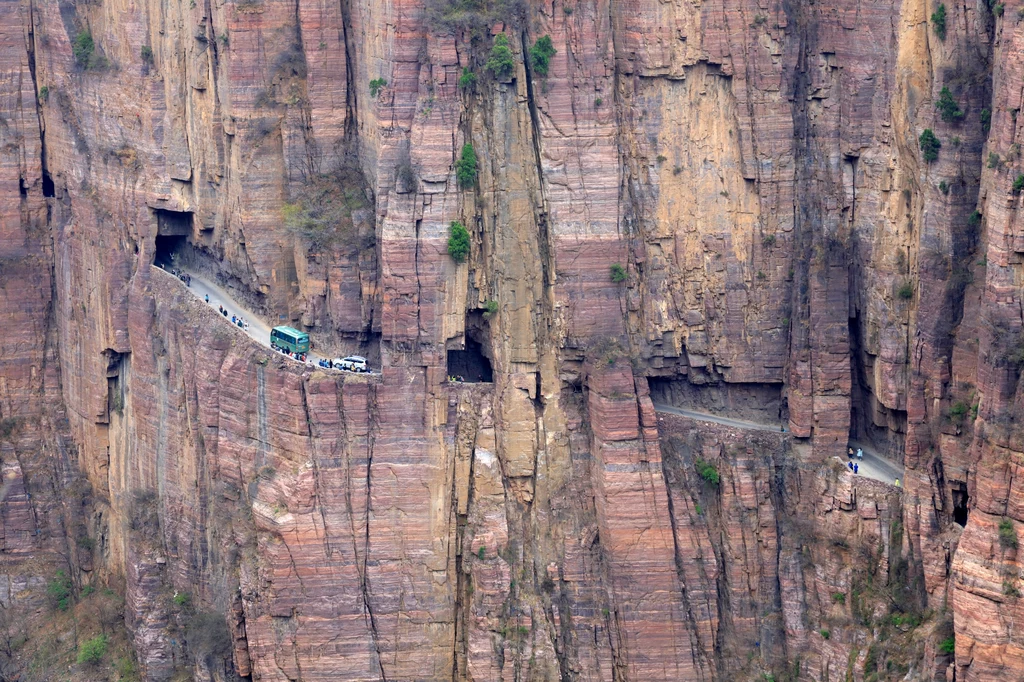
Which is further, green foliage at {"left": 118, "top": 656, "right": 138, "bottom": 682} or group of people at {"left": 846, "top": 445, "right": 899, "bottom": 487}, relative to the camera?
green foliage at {"left": 118, "top": 656, "right": 138, "bottom": 682}

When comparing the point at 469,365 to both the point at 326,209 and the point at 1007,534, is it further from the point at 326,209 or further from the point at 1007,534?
the point at 1007,534

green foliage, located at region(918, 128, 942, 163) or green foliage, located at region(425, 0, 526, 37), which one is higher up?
green foliage, located at region(425, 0, 526, 37)

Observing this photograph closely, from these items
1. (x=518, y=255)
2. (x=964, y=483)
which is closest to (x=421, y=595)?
(x=518, y=255)

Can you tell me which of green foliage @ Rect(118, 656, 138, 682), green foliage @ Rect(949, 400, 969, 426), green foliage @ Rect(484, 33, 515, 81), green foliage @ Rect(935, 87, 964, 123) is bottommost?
green foliage @ Rect(118, 656, 138, 682)

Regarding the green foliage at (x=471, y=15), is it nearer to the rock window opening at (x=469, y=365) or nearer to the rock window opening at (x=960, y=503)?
the rock window opening at (x=469, y=365)

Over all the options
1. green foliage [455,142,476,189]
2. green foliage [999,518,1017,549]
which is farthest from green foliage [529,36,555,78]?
green foliage [999,518,1017,549]

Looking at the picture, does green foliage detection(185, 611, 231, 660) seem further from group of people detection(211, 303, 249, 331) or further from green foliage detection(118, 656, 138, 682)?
group of people detection(211, 303, 249, 331)

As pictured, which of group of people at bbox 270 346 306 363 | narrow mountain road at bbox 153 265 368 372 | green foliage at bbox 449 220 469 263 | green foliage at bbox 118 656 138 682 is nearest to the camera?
green foliage at bbox 449 220 469 263

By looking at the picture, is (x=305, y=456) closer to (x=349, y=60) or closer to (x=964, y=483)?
(x=349, y=60)
